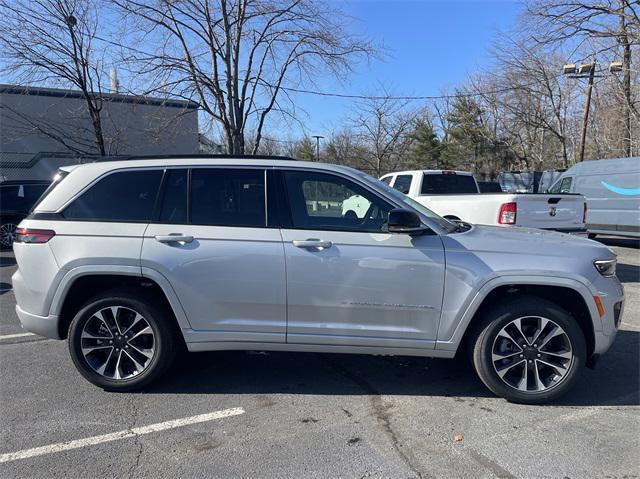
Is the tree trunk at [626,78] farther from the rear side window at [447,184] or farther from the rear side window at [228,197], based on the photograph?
the rear side window at [228,197]

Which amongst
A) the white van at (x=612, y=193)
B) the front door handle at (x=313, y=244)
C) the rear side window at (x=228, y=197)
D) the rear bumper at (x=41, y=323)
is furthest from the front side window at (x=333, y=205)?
the white van at (x=612, y=193)

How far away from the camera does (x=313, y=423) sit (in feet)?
10.7

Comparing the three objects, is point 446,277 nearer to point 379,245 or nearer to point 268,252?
point 379,245

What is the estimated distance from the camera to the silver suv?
3455 millimetres

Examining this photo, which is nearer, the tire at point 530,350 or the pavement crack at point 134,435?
the pavement crack at point 134,435

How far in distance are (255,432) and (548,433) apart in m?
2.04

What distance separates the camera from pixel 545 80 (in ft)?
97.6

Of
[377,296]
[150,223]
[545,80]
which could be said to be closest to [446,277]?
[377,296]

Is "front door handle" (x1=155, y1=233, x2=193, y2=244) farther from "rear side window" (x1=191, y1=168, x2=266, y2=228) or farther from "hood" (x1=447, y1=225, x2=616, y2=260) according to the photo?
"hood" (x1=447, y1=225, x2=616, y2=260)

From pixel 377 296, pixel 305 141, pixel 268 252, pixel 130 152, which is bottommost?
pixel 377 296

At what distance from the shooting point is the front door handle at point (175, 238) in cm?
354

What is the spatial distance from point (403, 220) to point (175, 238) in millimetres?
1776

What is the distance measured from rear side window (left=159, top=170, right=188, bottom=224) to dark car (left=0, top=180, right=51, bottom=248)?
1022cm

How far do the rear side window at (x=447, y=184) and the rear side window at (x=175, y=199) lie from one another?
645 cm
